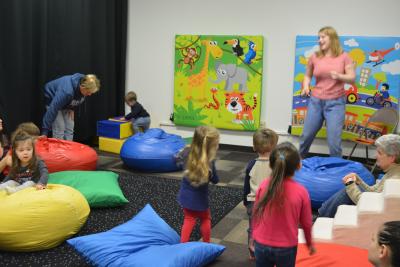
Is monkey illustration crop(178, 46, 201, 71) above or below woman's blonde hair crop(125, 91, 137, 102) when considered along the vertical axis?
above

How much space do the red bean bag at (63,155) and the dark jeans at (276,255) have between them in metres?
2.92

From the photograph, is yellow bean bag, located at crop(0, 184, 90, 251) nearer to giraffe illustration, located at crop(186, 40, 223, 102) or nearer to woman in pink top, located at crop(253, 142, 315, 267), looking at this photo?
woman in pink top, located at crop(253, 142, 315, 267)

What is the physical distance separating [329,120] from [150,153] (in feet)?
→ 6.34

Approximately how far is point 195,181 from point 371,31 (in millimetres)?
3828

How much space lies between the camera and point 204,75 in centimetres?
648

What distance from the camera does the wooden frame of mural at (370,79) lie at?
18.3 ft

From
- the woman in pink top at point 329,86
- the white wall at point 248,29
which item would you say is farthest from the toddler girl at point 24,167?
the white wall at point 248,29

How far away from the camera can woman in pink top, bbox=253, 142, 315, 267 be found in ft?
6.70

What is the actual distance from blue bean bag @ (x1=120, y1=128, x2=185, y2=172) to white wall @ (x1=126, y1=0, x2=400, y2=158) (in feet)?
4.99

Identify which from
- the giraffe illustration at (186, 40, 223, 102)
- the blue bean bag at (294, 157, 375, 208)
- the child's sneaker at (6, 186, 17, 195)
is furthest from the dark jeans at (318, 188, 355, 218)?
the giraffe illustration at (186, 40, 223, 102)

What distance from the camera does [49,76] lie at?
5.84 meters

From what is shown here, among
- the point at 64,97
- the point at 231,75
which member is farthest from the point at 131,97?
the point at 64,97

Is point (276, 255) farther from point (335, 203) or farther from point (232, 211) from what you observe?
point (232, 211)

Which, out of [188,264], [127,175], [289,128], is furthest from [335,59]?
[188,264]
